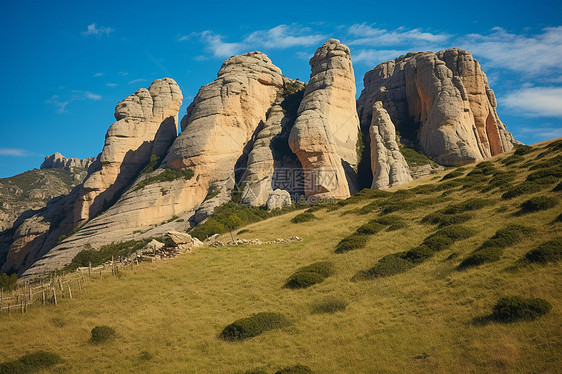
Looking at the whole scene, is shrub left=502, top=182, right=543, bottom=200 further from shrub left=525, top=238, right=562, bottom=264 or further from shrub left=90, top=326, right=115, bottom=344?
shrub left=90, top=326, right=115, bottom=344

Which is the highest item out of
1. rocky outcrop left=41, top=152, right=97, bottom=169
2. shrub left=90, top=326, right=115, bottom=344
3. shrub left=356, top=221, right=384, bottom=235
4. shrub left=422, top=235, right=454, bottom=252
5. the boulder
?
rocky outcrop left=41, top=152, right=97, bottom=169

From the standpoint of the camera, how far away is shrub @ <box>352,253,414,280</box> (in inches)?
904

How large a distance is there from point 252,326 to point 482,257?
11.9 m

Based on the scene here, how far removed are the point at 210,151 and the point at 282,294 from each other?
47.9 meters

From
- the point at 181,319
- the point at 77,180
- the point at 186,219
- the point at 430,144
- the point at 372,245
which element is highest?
the point at 77,180

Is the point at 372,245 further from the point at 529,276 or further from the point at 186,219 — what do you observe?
the point at 186,219

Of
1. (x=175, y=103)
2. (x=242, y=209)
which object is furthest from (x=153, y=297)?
(x=175, y=103)

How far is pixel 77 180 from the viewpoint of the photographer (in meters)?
148

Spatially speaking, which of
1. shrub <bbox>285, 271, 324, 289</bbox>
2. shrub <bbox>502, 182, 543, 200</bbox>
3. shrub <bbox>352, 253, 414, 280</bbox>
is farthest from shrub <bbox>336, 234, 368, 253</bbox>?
shrub <bbox>502, 182, 543, 200</bbox>

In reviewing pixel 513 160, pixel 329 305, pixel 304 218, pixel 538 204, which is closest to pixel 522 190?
pixel 538 204

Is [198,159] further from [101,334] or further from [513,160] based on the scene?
[101,334]

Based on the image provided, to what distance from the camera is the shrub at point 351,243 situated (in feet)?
94.3

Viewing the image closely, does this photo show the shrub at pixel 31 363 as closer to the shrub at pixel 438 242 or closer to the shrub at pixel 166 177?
the shrub at pixel 438 242

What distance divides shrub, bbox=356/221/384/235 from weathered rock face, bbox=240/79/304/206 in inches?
1176
